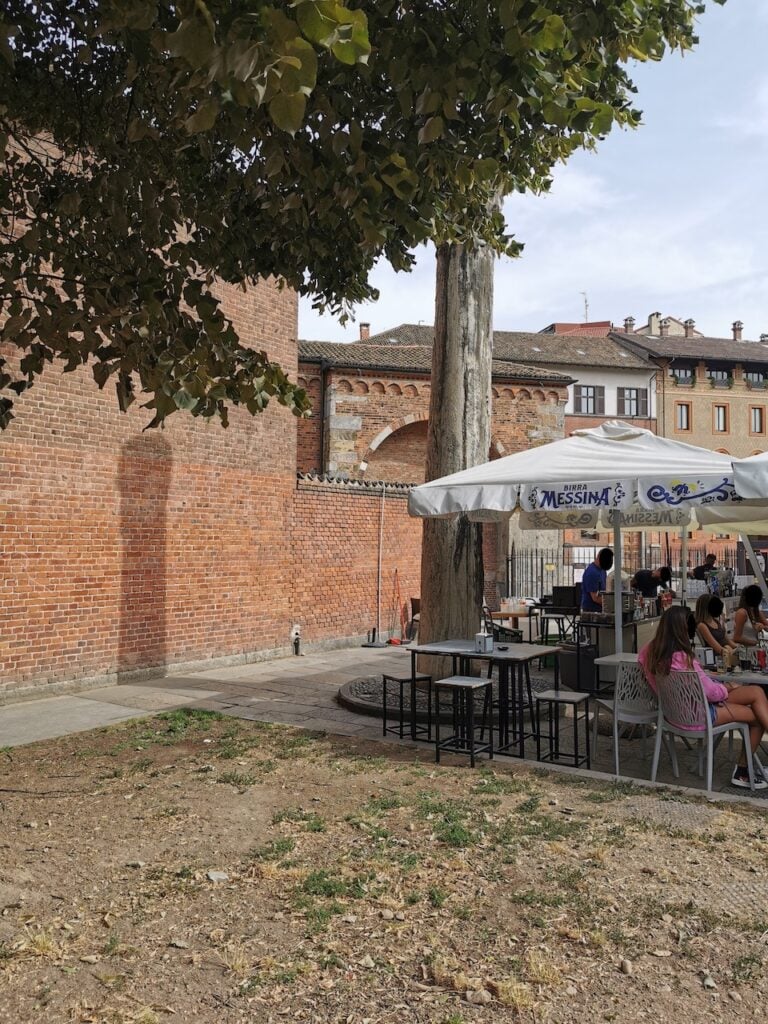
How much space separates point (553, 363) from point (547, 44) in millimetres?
37351

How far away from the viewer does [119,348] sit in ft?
15.5

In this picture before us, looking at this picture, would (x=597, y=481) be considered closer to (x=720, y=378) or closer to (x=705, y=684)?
(x=705, y=684)

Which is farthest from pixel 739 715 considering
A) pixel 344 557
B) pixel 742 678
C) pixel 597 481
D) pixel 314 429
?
pixel 314 429

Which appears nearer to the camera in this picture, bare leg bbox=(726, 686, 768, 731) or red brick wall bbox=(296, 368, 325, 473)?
bare leg bbox=(726, 686, 768, 731)

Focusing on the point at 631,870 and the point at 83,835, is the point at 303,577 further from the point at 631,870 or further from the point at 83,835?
the point at 631,870

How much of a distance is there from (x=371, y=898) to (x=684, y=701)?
→ 2.99 m

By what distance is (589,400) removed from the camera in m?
40.5

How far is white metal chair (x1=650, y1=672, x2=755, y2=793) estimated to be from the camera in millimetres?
5855

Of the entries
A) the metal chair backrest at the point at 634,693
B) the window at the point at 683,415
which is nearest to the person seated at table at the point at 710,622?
the metal chair backrest at the point at 634,693

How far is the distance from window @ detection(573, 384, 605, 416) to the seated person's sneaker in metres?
35.4

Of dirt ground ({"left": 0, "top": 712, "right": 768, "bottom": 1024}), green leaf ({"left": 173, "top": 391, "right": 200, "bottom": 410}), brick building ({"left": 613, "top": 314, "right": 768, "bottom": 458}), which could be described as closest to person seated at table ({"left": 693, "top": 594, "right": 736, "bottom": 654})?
dirt ground ({"left": 0, "top": 712, "right": 768, "bottom": 1024})

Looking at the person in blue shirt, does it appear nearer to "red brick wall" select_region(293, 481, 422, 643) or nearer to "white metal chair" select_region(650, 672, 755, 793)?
"white metal chair" select_region(650, 672, 755, 793)

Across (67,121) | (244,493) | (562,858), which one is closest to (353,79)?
(67,121)

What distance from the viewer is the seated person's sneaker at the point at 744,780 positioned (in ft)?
19.5
